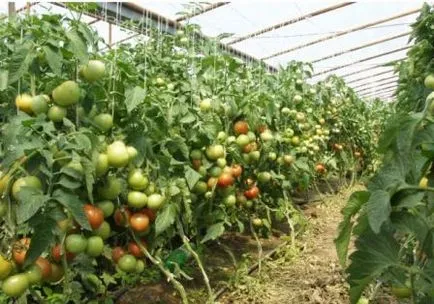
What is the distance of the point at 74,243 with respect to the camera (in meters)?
1.80

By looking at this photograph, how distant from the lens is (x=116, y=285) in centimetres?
324

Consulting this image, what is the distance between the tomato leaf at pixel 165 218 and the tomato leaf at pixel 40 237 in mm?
672

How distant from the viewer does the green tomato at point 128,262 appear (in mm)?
2213

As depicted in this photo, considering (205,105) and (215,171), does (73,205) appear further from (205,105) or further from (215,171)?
(205,105)

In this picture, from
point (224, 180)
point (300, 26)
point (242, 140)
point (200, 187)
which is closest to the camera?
point (200, 187)

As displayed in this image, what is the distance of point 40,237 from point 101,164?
35cm

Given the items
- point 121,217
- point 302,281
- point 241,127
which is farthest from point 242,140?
point 121,217

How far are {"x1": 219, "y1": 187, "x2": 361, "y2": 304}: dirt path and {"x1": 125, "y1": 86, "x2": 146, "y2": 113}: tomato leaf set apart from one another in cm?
162

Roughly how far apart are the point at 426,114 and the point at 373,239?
33 cm

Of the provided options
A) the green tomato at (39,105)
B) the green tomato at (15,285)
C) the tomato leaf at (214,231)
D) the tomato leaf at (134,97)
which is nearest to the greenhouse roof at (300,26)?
the tomato leaf at (214,231)

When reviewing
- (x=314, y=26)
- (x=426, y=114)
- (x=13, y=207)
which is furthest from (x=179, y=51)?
(x=314, y=26)

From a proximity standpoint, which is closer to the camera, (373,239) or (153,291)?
(373,239)

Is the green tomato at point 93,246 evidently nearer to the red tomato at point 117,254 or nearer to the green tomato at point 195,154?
the red tomato at point 117,254

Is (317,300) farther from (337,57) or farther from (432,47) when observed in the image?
(337,57)
